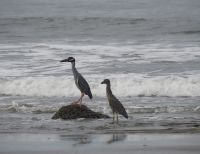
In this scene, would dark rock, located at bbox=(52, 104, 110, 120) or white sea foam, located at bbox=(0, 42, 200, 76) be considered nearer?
dark rock, located at bbox=(52, 104, 110, 120)

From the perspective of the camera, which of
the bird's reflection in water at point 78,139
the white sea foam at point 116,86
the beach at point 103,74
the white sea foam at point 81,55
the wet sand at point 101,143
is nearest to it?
the wet sand at point 101,143

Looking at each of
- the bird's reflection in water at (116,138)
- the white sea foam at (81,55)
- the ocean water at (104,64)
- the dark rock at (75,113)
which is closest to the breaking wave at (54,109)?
the ocean water at (104,64)

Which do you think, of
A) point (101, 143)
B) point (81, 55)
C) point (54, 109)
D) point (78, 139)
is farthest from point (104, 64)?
point (101, 143)

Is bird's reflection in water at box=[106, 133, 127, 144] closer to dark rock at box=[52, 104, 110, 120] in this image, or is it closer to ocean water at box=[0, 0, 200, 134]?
ocean water at box=[0, 0, 200, 134]

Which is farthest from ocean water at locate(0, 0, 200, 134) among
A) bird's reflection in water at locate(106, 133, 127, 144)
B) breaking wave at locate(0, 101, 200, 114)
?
bird's reflection in water at locate(106, 133, 127, 144)

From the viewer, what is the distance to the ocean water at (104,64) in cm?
1252

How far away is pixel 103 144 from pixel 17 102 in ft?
19.6

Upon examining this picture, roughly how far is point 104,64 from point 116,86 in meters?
3.12

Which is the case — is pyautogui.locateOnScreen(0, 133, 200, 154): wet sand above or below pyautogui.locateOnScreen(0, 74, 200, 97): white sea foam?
below

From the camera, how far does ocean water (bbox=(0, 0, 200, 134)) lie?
12.5 meters

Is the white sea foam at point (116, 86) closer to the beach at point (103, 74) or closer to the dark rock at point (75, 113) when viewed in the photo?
the beach at point (103, 74)

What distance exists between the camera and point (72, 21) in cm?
3284

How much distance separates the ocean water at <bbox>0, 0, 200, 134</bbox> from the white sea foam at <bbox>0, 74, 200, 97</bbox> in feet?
0.08

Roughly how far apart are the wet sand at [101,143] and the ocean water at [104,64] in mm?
596
